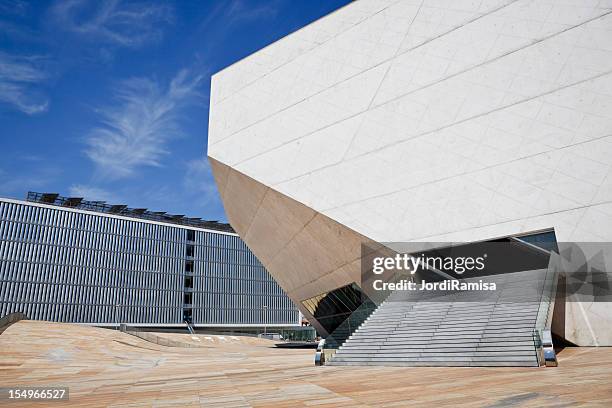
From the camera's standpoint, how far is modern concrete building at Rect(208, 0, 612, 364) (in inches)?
511

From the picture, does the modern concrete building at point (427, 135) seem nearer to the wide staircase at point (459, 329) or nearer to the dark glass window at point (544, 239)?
the dark glass window at point (544, 239)

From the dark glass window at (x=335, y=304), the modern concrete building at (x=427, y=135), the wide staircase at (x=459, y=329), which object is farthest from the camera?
the dark glass window at (x=335, y=304)

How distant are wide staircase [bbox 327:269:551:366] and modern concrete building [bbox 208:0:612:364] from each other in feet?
6.62

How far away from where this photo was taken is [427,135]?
15789 millimetres

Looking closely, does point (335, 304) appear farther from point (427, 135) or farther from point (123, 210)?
point (123, 210)

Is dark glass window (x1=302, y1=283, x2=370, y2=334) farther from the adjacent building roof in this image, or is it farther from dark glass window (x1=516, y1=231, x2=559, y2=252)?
the adjacent building roof

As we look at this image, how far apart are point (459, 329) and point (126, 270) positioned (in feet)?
204

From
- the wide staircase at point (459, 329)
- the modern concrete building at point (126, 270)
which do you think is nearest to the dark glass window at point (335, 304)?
the wide staircase at point (459, 329)

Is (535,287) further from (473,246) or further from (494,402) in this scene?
(494,402)

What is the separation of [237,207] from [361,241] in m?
9.19

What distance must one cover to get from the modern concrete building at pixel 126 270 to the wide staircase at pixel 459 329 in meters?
57.9

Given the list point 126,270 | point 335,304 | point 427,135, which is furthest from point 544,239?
point 126,270

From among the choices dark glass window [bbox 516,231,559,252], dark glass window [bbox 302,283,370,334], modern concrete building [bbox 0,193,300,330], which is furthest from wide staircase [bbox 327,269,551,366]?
modern concrete building [bbox 0,193,300,330]

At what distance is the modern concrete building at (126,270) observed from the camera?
56312 millimetres
